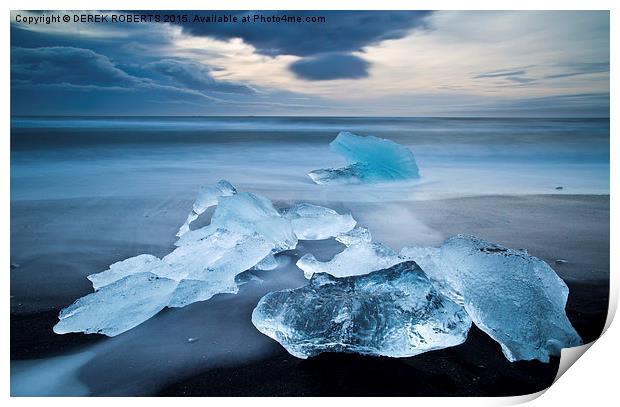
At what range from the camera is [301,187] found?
3.71 metres

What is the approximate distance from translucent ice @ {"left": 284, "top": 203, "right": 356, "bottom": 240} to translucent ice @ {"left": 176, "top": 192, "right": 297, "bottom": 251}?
3.4 inches

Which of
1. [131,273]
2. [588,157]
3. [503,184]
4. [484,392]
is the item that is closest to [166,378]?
[131,273]

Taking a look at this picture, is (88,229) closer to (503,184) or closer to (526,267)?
(526,267)

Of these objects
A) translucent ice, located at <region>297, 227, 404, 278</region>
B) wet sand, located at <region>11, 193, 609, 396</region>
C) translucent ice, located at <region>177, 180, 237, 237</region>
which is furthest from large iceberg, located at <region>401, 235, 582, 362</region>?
translucent ice, located at <region>177, 180, 237, 237</region>

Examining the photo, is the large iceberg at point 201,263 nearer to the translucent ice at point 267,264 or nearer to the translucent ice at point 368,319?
the translucent ice at point 267,264

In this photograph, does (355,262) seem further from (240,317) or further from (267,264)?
(240,317)

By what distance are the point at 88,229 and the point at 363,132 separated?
4.86 meters

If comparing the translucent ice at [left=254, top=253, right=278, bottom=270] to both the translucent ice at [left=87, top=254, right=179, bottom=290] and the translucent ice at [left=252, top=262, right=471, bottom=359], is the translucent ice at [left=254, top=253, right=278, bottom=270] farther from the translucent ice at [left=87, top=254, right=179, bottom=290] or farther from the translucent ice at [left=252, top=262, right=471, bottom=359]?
the translucent ice at [left=252, top=262, right=471, bottom=359]

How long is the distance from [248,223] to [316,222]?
360 millimetres

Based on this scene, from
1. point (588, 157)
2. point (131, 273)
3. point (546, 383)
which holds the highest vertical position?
point (588, 157)

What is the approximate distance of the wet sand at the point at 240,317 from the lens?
4.90 feet

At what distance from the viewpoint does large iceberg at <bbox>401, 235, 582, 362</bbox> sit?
1.59 metres

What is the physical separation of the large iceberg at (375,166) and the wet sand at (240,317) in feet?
2.68

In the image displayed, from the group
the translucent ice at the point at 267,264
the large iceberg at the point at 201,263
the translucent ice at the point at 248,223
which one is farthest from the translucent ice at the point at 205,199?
the translucent ice at the point at 267,264
